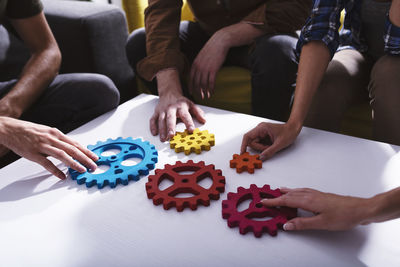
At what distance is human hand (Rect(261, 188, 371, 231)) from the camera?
0.60 meters

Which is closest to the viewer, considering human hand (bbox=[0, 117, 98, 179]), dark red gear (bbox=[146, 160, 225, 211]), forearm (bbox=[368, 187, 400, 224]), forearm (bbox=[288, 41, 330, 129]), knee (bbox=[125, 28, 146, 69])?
forearm (bbox=[368, 187, 400, 224])

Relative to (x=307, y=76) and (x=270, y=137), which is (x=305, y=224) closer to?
(x=270, y=137)

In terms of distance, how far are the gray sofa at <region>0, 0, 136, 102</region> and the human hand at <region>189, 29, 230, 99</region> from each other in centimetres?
56

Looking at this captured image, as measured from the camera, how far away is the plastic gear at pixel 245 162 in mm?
811

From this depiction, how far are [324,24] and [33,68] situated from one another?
0.97m

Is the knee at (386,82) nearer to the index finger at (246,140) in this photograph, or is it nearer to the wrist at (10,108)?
the index finger at (246,140)

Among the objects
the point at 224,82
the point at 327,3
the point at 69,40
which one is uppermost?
the point at 327,3

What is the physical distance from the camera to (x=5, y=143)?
905mm

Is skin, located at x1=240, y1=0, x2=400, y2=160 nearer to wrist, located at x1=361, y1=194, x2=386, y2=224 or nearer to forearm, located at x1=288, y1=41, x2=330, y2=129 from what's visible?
forearm, located at x1=288, y1=41, x2=330, y2=129

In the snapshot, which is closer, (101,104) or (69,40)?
(101,104)

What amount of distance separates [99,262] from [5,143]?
48cm

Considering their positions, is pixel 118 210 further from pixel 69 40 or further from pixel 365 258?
pixel 69 40

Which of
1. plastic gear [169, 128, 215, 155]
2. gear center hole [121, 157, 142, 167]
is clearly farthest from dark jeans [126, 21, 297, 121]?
gear center hole [121, 157, 142, 167]

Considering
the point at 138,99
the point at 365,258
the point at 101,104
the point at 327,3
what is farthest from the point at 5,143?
the point at 327,3
